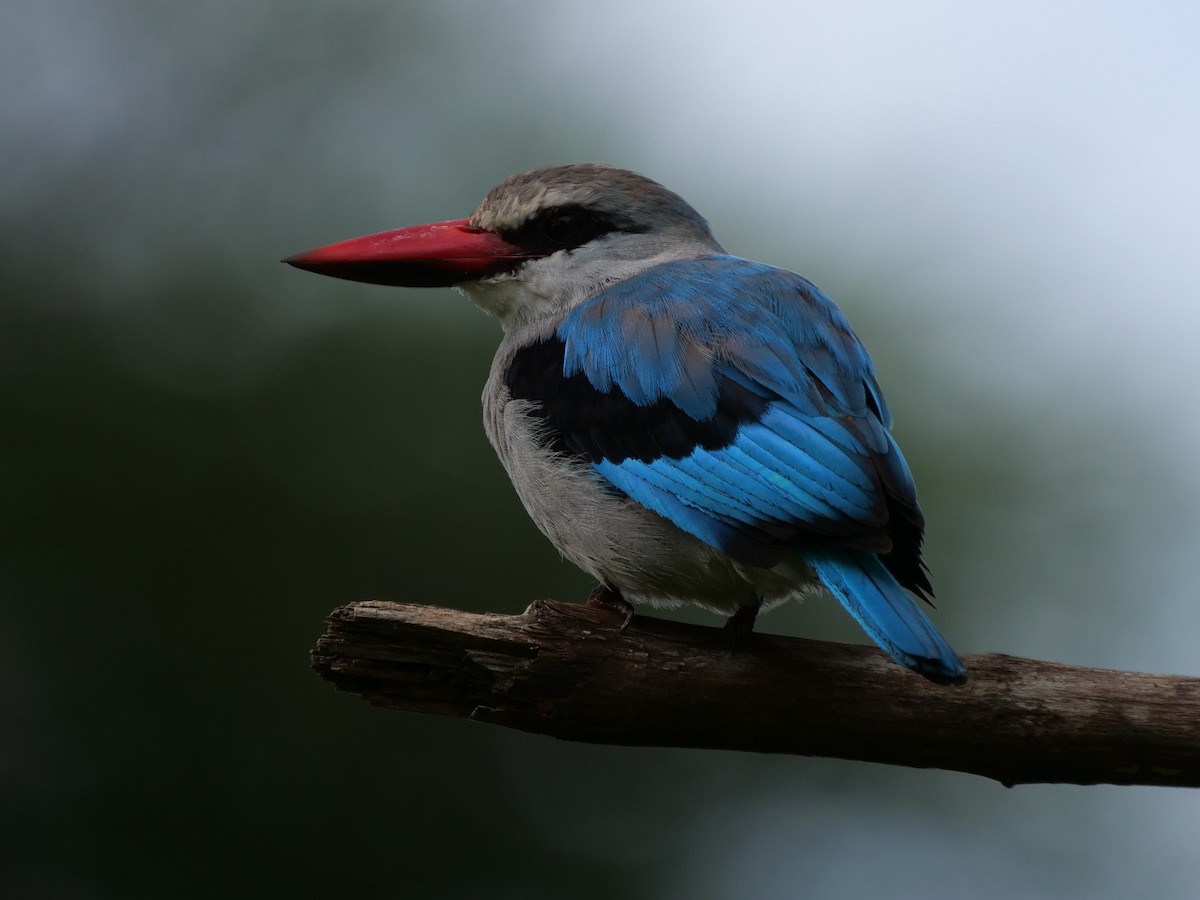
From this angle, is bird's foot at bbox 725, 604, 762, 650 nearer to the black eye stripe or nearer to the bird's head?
the bird's head

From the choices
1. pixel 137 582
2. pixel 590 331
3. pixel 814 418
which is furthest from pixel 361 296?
pixel 814 418

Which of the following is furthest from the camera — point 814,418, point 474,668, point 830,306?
point 830,306

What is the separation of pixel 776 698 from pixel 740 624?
24cm

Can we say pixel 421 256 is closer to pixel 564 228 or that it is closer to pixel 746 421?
pixel 564 228

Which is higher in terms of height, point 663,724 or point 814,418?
point 814,418

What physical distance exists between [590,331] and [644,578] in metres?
0.73

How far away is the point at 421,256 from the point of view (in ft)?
12.6

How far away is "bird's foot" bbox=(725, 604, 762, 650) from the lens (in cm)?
319

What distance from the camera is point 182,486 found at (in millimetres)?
5902

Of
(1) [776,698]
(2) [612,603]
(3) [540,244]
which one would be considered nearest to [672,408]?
(2) [612,603]

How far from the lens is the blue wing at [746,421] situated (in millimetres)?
2836

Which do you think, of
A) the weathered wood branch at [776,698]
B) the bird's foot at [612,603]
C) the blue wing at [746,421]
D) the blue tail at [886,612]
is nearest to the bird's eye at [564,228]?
the blue wing at [746,421]

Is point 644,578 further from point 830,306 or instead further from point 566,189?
point 566,189

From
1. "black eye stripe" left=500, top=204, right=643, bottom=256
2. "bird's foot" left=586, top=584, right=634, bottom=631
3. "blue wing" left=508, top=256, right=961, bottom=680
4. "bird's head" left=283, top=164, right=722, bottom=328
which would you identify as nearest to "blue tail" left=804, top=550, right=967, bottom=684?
"blue wing" left=508, top=256, right=961, bottom=680
